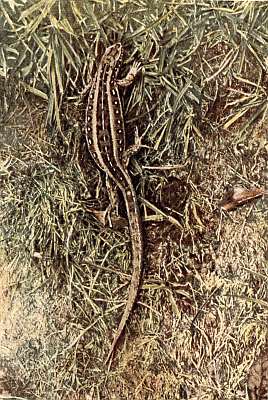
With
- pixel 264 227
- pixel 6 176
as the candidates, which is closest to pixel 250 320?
pixel 264 227

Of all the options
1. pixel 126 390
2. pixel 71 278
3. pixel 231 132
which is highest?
pixel 231 132

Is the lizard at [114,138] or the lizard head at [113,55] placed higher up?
the lizard head at [113,55]

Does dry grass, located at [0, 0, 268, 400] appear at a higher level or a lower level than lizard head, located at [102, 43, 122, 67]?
lower

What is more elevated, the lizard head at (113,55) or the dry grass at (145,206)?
the lizard head at (113,55)

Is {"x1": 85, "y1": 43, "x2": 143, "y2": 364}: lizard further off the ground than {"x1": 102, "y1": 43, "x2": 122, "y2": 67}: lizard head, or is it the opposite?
{"x1": 102, "y1": 43, "x2": 122, "y2": 67}: lizard head

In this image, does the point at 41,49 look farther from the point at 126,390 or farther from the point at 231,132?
the point at 126,390
